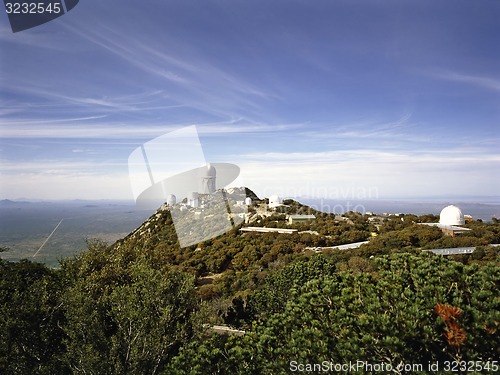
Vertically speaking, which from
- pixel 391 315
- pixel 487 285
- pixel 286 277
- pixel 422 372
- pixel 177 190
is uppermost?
pixel 177 190

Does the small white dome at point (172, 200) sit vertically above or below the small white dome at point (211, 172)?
below

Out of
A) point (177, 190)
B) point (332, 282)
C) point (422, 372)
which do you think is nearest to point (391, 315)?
point (422, 372)

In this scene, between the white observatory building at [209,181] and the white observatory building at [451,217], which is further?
the white observatory building at [209,181]

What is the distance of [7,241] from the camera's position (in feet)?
46.6

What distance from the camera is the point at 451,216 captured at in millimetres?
28688

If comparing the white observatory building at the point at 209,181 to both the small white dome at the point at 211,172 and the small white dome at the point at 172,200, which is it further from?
the small white dome at the point at 172,200

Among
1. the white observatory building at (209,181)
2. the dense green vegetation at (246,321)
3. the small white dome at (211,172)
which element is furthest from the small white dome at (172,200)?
the dense green vegetation at (246,321)

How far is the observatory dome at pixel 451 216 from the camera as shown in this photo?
2834 cm

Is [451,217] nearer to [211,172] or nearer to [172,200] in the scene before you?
[211,172]

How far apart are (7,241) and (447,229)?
28.4m

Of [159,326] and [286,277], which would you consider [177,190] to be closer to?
[286,277]

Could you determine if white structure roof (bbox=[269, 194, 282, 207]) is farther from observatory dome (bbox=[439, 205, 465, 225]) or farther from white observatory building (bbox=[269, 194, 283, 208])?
observatory dome (bbox=[439, 205, 465, 225])

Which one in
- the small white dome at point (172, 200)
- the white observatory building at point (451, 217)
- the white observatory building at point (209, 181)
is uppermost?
the white observatory building at point (209, 181)

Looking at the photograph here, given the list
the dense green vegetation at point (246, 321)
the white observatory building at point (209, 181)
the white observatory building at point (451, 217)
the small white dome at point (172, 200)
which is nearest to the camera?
the dense green vegetation at point (246, 321)
